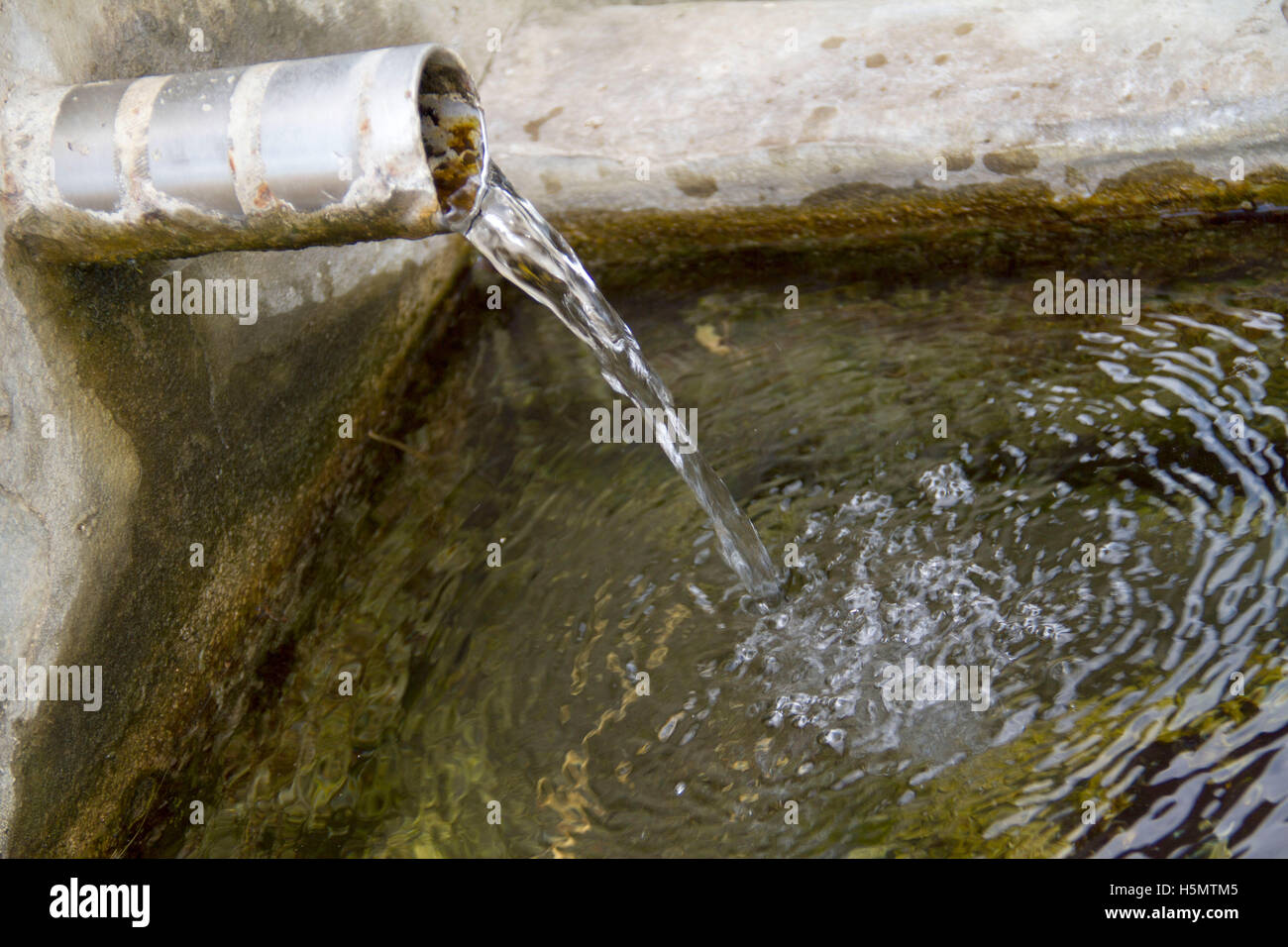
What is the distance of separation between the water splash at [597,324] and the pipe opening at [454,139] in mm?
173

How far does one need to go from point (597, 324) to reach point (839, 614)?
0.88 metres

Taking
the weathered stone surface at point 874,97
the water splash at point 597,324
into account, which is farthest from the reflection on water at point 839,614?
the weathered stone surface at point 874,97

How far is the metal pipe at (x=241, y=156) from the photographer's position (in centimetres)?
179

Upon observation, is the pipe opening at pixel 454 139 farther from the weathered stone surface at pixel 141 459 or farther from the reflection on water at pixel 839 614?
the reflection on water at pixel 839 614

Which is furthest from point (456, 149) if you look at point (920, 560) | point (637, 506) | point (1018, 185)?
point (1018, 185)

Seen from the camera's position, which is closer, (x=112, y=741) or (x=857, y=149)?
(x=112, y=741)

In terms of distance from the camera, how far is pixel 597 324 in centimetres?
271

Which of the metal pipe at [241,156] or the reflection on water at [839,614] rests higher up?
the metal pipe at [241,156]

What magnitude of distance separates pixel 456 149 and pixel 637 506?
1.04 metres

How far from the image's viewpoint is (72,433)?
213cm

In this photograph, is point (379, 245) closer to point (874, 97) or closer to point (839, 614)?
point (874, 97)

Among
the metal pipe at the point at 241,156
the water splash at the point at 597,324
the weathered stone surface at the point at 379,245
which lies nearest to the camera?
the metal pipe at the point at 241,156

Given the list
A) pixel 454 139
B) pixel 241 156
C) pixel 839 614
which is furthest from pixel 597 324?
pixel 241 156
